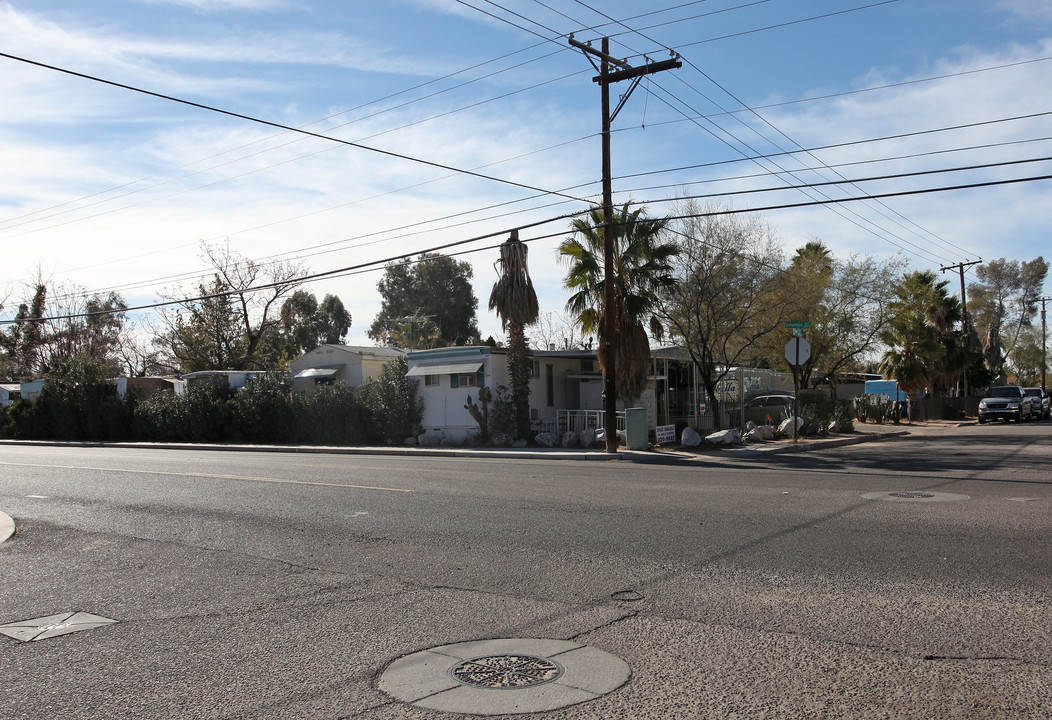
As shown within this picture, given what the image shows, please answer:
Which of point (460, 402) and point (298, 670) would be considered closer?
point (298, 670)

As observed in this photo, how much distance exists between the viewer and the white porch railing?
25.2 m

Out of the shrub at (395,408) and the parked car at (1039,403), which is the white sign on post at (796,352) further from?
the parked car at (1039,403)

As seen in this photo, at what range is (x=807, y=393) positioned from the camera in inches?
1319

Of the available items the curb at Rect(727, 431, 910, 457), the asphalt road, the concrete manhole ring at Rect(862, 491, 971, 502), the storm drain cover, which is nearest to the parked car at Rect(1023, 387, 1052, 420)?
the curb at Rect(727, 431, 910, 457)

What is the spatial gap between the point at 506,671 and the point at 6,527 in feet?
29.1

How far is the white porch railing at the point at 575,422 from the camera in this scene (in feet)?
82.8

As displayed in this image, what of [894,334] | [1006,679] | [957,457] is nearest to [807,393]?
[894,334]

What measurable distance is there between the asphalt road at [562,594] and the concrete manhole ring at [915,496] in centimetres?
16

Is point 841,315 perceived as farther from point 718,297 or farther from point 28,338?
point 28,338

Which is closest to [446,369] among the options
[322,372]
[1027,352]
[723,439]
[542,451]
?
[542,451]

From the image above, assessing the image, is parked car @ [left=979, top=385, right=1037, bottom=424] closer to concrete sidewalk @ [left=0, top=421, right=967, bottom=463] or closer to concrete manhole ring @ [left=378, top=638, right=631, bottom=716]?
concrete sidewalk @ [left=0, top=421, right=967, bottom=463]

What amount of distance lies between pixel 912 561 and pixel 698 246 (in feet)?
66.7

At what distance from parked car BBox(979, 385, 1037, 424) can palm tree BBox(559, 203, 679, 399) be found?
75.9ft

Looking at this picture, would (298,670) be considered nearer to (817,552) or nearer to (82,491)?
(817,552)
